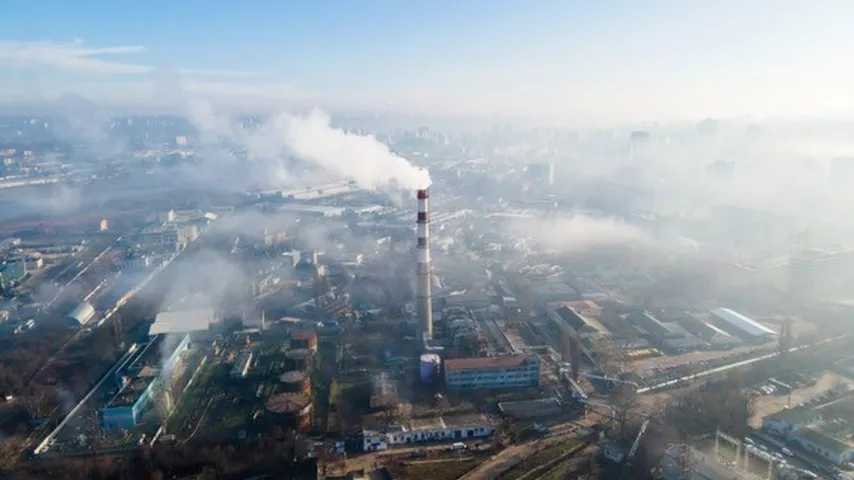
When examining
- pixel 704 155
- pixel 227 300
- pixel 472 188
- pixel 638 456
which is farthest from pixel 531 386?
pixel 704 155

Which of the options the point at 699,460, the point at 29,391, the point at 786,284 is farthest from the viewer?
the point at 786,284

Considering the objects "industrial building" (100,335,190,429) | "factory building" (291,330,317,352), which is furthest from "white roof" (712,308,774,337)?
"industrial building" (100,335,190,429)

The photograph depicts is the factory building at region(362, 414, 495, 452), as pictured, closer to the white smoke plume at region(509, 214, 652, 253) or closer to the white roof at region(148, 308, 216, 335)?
the white roof at region(148, 308, 216, 335)

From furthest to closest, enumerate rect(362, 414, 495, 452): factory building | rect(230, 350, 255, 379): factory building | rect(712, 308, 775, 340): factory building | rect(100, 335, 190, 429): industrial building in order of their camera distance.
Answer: rect(712, 308, 775, 340): factory building, rect(230, 350, 255, 379): factory building, rect(100, 335, 190, 429): industrial building, rect(362, 414, 495, 452): factory building

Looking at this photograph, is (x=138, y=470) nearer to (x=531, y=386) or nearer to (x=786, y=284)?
(x=531, y=386)

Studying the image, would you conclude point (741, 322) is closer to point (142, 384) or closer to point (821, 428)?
point (821, 428)

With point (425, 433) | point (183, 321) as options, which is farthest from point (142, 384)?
point (425, 433)

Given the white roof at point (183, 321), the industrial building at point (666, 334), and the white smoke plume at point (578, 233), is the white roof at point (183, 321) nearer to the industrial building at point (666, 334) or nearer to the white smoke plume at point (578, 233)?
the industrial building at point (666, 334)
